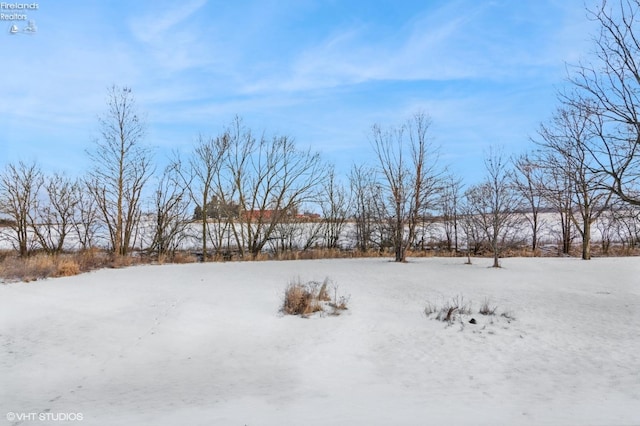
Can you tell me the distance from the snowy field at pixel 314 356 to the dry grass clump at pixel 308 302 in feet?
1.01

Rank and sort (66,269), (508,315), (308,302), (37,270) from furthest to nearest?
(66,269) < (37,270) < (308,302) < (508,315)

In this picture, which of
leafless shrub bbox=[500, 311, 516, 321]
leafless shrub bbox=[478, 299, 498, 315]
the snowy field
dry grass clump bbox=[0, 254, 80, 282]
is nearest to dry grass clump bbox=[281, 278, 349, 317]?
the snowy field

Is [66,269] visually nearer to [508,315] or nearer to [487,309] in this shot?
[487,309]

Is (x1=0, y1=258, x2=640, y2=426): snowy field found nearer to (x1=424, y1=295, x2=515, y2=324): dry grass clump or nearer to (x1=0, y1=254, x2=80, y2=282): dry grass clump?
(x1=424, y1=295, x2=515, y2=324): dry grass clump

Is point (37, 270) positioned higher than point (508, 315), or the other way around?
point (37, 270)

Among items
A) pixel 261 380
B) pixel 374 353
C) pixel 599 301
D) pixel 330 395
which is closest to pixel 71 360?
pixel 261 380

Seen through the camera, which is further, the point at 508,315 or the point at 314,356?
the point at 508,315

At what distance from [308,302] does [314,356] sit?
2.03 m

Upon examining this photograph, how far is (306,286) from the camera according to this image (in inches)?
349

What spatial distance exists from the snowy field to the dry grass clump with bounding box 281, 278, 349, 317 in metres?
0.31

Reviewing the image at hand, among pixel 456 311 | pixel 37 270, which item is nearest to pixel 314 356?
pixel 456 311

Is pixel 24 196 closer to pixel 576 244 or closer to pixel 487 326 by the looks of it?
pixel 487 326

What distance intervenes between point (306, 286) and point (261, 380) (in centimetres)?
411

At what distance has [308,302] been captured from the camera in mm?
7559
